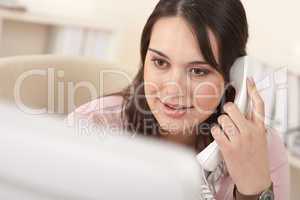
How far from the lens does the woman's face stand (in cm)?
56

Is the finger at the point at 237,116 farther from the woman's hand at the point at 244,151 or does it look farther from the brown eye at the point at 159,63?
the brown eye at the point at 159,63

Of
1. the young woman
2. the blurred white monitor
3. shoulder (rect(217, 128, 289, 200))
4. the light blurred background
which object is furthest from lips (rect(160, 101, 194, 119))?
the blurred white monitor

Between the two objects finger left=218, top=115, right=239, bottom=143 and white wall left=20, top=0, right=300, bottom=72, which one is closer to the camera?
finger left=218, top=115, right=239, bottom=143

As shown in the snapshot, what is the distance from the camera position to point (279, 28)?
85 cm

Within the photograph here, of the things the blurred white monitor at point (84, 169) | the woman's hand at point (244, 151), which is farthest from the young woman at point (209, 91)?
the blurred white monitor at point (84, 169)

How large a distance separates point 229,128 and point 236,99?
0.07 metres

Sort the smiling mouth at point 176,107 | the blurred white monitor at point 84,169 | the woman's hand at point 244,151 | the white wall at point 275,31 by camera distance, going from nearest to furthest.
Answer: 1. the blurred white monitor at point 84,169
2. the woman's hand at point 244,151
3. the smiling mouth at point 176,107
4. the white wall at point 275,31

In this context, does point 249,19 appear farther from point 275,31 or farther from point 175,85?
point 175,85

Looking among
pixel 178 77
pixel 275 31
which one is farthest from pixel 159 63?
pixel 275 31

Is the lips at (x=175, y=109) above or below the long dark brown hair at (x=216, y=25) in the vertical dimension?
below

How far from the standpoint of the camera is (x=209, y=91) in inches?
23.7

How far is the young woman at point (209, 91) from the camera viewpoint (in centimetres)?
49

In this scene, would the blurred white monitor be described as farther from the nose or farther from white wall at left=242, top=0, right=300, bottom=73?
white wall at left=242, top=0, right=300, bottom=73

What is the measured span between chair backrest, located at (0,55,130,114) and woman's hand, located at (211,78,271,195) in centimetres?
29
